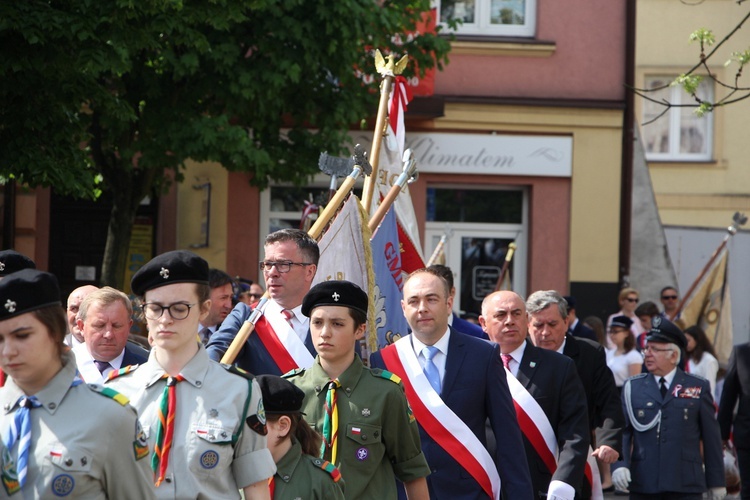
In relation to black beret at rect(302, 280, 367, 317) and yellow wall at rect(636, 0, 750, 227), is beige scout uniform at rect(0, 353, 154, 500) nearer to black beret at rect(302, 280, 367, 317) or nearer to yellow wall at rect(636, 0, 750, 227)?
black beret at rect(302, 280, 367, 317)

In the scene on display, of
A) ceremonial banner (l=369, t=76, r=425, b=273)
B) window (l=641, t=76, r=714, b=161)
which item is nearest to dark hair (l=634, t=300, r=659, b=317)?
ceremonial banner (l=369, t=76, r=425, b=273)

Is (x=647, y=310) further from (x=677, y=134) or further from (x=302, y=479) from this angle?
(x=677, y=134)

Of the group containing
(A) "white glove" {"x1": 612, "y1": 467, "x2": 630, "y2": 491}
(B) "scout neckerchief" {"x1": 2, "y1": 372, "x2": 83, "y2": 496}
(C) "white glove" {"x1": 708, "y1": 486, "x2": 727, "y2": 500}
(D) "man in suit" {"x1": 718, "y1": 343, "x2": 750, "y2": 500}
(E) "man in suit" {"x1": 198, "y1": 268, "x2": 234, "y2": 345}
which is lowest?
(C) "white glove" {"x1": 708, "y1": 486, "x2": 727, "y2": 500}

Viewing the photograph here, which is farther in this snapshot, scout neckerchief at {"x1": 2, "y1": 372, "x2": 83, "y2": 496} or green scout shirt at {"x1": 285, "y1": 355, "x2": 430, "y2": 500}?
green scout shirt at {"x1": 285, "y1": 355, "x2": 430, "y2": 500}

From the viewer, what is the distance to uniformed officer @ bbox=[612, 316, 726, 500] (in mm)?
9578

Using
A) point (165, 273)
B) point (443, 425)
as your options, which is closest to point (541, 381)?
point (443, 425)

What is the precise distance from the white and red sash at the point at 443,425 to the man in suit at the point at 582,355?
6.98 feet

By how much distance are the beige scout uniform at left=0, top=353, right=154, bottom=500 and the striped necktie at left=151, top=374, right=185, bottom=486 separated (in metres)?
0.33

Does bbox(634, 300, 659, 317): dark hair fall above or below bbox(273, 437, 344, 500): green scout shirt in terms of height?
above

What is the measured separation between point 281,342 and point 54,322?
2.51m

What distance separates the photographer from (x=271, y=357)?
639 centimetres

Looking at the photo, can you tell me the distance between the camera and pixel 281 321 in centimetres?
644

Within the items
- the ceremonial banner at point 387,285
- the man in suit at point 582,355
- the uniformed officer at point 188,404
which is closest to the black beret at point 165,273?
the uniformed officer at point 188,404

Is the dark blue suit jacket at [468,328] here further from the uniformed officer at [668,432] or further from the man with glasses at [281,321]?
the man with glasses at [281,321]
